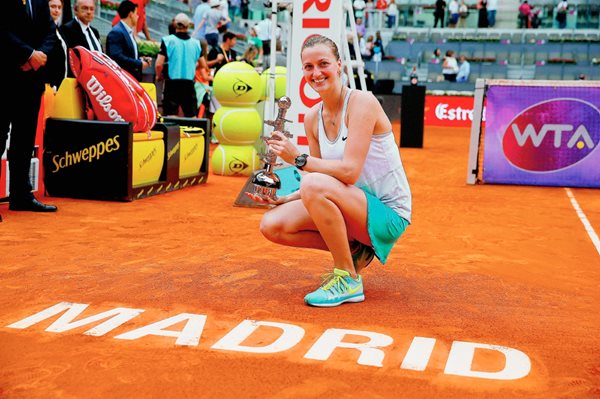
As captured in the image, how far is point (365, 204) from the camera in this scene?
11.5ft

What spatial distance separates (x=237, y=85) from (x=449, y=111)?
566 inches

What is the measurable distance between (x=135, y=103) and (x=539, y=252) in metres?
3.56

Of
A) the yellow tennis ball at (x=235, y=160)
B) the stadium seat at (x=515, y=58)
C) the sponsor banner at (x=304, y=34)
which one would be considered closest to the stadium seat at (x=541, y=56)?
the stadium seat at (x=515, y=58)

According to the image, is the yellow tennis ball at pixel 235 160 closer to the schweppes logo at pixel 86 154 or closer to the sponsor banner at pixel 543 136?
the schweppes logo at pixel 86 154

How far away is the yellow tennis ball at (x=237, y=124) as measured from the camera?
28.7 ft

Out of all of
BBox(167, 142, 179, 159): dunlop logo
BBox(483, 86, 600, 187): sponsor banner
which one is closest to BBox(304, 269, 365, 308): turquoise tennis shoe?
BBox(167, 142, 179, 159): dunlop logo

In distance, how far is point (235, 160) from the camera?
29.5ft

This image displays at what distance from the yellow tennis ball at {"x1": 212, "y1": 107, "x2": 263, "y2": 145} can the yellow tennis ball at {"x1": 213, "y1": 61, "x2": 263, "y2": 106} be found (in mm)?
113

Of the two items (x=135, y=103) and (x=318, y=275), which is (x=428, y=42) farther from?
(x=318, y=275)

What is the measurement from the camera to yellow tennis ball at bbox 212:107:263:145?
28.7 feet

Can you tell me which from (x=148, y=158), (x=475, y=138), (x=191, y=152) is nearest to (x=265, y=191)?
(x=148, y=158)

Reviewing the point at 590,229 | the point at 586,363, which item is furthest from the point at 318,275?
the point at 590,229

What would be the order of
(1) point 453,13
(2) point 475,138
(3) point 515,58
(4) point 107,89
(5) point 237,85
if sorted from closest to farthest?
(4) point 107,89, (5) point 237,85, (2) point 475,138, (3) point 515,58, (1) point 453,13

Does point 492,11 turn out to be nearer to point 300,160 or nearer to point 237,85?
point 237,85
